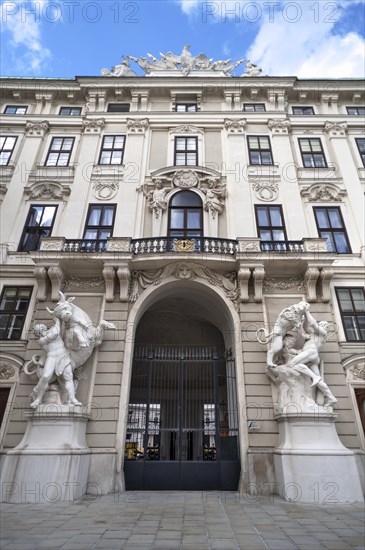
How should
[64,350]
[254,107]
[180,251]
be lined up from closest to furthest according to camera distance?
[64,350]
[180,251]
[254,107]

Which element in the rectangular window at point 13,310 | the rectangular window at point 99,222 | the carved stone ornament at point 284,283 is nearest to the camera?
the rectangular window at point 13,310

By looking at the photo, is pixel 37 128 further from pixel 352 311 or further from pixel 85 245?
pixel 352 311

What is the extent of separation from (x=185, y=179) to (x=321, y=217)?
20.1ft

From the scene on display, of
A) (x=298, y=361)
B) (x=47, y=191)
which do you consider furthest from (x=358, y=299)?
(x=47, y=191)

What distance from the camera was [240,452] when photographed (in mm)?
10219

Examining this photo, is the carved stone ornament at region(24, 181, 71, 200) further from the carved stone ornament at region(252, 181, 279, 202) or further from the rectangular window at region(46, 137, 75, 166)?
the carved stone ornament at region(252, 181, 279, 202)

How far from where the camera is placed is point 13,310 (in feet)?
40.0

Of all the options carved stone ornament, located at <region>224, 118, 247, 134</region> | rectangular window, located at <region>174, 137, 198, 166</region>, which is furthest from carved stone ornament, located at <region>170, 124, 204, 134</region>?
carved stone ornament, located at <region>224, 118, 247, 134</region>

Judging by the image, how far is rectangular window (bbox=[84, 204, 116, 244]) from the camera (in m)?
13.9

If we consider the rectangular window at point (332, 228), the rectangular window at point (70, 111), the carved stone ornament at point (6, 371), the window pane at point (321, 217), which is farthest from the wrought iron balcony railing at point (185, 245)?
the rectangular window at point (70, 111)

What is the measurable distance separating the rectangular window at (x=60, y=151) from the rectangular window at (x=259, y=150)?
8855 mm

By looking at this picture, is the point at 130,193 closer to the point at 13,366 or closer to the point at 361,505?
the point at 13,366

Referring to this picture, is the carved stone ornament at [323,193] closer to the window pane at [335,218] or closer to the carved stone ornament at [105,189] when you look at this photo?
the window pane at [335,218]

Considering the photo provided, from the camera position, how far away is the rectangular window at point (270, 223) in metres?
13.8
